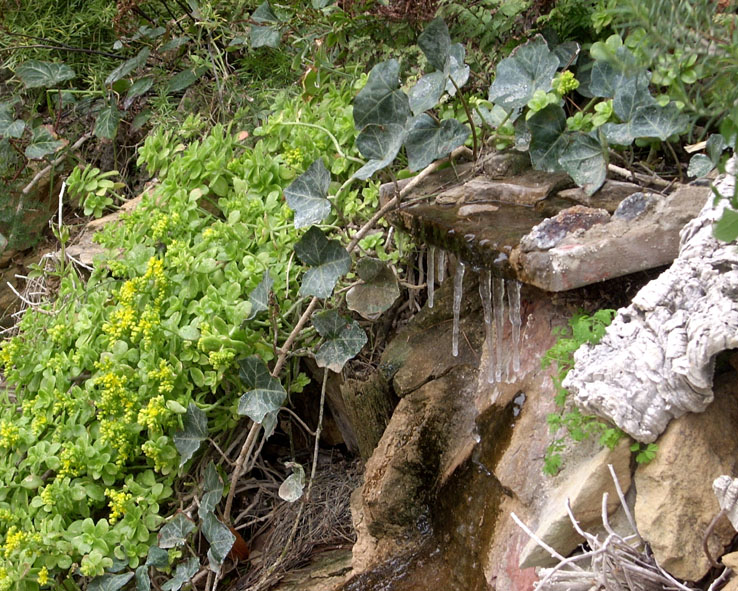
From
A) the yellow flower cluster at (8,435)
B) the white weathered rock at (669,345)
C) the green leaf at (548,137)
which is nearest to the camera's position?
the white weathered rock at (669,345)

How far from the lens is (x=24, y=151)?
4.31m

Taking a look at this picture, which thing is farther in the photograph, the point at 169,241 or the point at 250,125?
the point at 250,125

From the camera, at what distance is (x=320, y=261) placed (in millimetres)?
2650

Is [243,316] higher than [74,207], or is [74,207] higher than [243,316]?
[243,316]

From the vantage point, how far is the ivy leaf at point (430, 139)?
2494mm

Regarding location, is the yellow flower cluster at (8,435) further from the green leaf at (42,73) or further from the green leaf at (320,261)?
the green leaf at (42,73)

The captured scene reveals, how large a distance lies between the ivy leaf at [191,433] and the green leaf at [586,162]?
1.48 meters

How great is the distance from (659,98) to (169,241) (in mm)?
1867

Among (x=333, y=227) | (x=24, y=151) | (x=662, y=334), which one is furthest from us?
(x=24, y=151)

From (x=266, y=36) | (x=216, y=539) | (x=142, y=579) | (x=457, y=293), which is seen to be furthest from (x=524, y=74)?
(x=142, y=579)

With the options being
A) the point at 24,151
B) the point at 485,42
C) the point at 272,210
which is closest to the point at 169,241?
the point at 272,210

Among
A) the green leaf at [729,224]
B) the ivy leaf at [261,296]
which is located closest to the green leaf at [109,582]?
the ivy leaf at [261,296]

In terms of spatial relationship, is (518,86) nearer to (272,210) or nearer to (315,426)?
(272,210)

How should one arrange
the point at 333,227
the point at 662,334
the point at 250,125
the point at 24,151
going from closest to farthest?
the point at 662,334 → the point at 333,227 → the point at 250,125 → the point at 24,151
